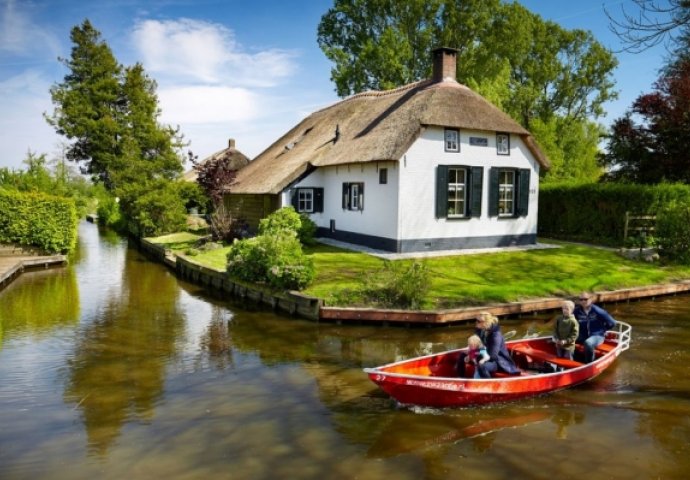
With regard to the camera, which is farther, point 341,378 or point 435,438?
point 341,378

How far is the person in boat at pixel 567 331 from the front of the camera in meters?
9.15

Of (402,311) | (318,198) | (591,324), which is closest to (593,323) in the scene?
(591,324)

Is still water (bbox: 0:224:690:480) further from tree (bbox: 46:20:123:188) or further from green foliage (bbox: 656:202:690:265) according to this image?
tree (bbox: 46:20:123:188)

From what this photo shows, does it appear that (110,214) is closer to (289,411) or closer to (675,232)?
(675,232)

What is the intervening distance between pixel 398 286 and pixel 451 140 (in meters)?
8.21

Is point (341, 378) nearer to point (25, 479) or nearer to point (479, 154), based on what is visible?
point (25, 479)

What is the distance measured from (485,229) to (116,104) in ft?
127

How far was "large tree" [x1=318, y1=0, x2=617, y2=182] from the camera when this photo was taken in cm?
3631

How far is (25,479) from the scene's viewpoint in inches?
239

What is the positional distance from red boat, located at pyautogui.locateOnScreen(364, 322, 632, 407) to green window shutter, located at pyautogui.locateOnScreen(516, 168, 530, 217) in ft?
37.6

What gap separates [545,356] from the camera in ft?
29.9

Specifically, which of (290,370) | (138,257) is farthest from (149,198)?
(290,370)

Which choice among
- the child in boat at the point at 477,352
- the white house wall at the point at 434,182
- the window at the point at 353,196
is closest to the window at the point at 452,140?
the white house wall at the point at 434,182

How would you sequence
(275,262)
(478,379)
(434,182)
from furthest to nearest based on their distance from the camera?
1. (434,182)
2. (275,262)
3. (478,379)
